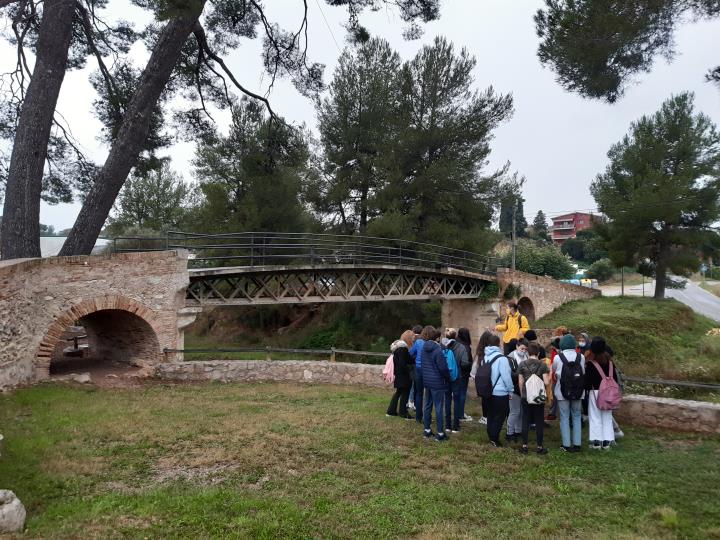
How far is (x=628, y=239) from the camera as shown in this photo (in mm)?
24281

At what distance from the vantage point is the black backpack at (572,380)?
19.7 feet

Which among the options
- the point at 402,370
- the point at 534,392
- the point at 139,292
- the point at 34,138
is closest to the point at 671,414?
the point at 534,392

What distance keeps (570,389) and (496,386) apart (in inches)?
34.6

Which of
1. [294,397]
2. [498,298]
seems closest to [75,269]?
[294,397]

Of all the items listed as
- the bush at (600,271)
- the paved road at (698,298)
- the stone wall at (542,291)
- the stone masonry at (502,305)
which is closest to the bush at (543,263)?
the paved road at (698,298)

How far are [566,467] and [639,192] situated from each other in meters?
21.5

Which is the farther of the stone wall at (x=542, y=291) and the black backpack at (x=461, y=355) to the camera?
the stone wall at (x=542, y=291)

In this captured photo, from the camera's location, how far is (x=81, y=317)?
10.2 m

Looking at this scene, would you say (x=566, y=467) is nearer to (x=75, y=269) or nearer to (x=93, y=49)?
(x=75, y=269)

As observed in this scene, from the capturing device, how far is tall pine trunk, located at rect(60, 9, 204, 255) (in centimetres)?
1134

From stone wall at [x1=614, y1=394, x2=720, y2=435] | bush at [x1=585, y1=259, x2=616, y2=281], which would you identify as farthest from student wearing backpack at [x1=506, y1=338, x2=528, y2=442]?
bush at [x1=585, y1=259, x2=616, y2=281]

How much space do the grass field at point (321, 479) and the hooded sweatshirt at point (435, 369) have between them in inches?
28.9

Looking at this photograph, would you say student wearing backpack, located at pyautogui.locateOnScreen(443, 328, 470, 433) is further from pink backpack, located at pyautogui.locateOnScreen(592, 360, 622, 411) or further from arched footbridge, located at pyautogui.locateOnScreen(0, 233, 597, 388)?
arched footbridge, located at pyautogui.locateOnScreen(0, 233, 597, 388)

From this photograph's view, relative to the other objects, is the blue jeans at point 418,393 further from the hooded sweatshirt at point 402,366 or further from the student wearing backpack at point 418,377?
the hooded sweatshirt at point 402,366
